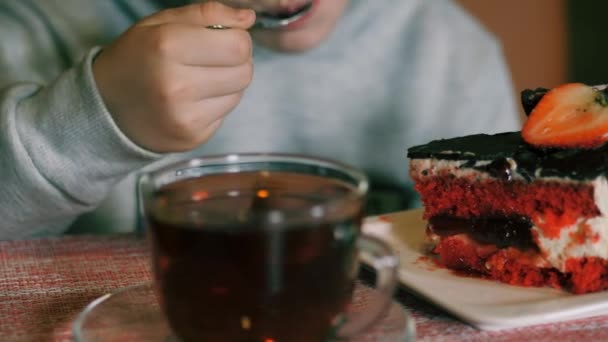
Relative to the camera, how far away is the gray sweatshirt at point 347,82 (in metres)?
1.20

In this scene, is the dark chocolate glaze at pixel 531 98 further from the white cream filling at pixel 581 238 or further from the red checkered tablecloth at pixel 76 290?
the red checkered tablecloth at pixel 76 290

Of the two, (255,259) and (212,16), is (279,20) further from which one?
(255,259)

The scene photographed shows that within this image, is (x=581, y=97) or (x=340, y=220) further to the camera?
(x=581, y=97)

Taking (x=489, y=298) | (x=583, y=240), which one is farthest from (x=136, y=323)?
(x=583, y=240)

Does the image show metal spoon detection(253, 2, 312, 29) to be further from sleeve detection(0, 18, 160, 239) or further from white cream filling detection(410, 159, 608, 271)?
white cream filling detection(410, 159, 608, 271)

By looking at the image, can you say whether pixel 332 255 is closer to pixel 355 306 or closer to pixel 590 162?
pixel 355 306

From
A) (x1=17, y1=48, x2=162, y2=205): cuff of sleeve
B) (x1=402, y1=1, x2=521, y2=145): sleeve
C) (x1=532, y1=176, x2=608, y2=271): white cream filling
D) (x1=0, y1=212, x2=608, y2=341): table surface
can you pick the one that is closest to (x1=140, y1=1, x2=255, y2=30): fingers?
(x1=17, y1=48, x2=162, y2=205): cuff of sleeve

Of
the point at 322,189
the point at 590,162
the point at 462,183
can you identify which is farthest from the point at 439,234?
the point at 322,189

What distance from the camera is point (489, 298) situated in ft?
1.98

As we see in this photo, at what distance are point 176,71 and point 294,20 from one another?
29cm

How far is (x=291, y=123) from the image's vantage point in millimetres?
1252

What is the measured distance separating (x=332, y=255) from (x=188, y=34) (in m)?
0.38

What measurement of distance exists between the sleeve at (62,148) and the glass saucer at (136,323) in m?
0.34

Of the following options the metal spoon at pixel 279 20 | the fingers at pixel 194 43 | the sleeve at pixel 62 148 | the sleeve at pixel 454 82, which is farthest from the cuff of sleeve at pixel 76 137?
the sleeve at pixel 454 82
